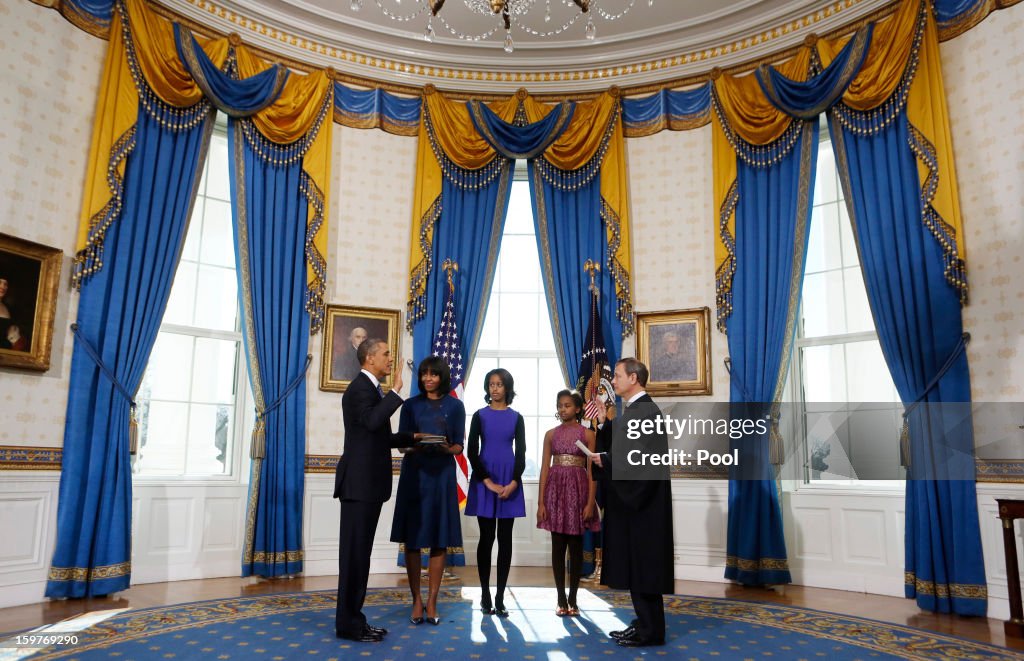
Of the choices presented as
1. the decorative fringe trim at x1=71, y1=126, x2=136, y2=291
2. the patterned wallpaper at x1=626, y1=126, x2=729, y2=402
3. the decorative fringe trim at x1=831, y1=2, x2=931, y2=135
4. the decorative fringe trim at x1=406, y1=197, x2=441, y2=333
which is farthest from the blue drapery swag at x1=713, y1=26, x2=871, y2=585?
the decorative fringe trim at x1=71, y1=126, x2=136, y2=291

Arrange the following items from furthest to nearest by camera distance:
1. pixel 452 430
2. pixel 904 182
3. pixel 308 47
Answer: pixel 308 47 → pixel 904 182 → pixel 452 430

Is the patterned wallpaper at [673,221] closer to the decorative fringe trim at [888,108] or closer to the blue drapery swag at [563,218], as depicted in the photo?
the blue drapery swag at [563,218]

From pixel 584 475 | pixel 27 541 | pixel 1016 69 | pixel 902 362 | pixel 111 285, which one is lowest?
pixel 27 541

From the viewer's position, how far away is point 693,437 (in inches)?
293

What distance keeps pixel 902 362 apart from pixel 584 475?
291cm

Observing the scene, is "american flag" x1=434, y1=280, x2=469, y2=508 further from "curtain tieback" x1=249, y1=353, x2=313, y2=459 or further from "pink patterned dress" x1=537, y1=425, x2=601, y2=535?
"pink patterned dress" x1=537, y1=425, x2=601, y2=535

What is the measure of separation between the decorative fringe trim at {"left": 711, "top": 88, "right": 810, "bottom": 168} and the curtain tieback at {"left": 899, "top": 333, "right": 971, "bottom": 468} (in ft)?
7.88

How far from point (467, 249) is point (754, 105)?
320 centimetres

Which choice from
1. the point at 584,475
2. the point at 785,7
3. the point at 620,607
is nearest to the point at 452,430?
the point at 584,475

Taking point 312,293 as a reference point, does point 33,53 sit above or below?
above

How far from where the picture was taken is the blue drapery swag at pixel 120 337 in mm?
5609

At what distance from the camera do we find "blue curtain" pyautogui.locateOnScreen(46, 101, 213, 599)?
18.4 ft

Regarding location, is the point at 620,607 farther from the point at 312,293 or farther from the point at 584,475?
the point at 312,293

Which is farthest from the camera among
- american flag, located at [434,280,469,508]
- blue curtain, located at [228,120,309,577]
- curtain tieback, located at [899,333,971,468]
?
american flag, located at [434,280,469,508]
